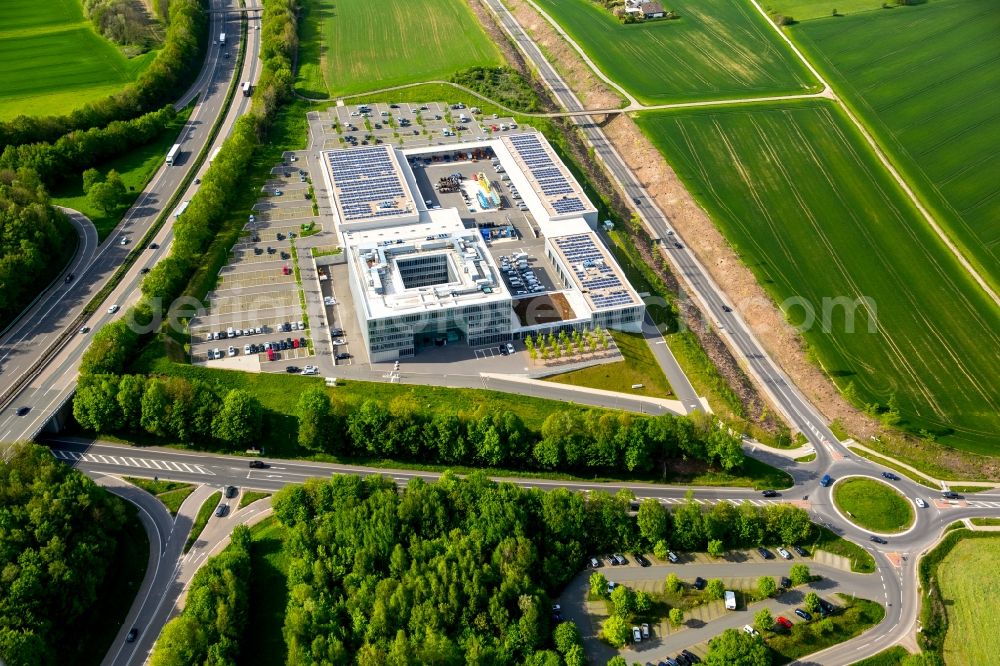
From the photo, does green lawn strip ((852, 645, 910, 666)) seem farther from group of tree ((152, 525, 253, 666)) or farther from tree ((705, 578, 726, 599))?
group of tree ((152, 525, 253, 666))

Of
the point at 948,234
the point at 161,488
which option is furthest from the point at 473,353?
the point at 948,234

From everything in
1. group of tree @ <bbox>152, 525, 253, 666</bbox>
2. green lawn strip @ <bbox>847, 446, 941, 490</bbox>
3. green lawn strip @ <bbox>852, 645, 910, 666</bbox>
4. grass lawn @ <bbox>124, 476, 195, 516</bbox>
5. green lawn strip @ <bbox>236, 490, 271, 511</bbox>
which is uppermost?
group of tree @ <bbox>152, 525, 253, 666</bbox>

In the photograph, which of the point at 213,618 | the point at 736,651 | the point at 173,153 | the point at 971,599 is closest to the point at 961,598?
the point at 971,599

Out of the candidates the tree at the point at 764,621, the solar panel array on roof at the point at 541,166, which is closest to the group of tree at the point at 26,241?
the solar panel array on roof at the point at 541,166

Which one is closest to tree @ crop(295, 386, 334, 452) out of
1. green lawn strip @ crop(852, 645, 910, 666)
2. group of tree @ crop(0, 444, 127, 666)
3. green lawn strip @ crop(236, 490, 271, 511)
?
green lawn strip @ crop(236, 490, 271, 511)

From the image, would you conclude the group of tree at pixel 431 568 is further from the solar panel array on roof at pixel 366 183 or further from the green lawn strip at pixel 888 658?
the solar panel array on roof at pixel 366 183

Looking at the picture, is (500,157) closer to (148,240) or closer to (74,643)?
(148,240)
